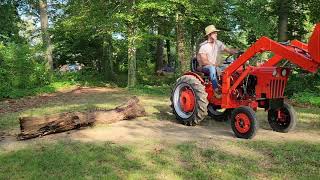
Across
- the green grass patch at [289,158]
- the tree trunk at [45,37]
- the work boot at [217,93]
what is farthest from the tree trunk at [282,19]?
the tree trunk at [45,37]

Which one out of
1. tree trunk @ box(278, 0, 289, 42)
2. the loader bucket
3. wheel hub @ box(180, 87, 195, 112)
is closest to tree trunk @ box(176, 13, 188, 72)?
tree trunk @ box(278, 0, 289, 42)

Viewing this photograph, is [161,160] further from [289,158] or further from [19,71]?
[19,71]

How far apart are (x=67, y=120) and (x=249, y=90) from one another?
11.6 ft

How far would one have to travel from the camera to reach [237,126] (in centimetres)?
834

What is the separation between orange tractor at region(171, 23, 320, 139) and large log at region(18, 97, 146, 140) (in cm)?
114

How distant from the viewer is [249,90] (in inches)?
353

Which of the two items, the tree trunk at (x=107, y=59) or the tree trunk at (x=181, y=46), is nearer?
the tree trunk at (x=181, y=46)

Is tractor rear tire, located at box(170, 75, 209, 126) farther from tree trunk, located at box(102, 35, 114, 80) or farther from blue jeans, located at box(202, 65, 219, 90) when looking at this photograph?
tree trunk, located at box(102, 35, 114, 80)

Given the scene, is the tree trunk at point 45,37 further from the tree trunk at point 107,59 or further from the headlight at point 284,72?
the headlight at point 284,72

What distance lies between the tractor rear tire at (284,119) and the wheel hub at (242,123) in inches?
38.7

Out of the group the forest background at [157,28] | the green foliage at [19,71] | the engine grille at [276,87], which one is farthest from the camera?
the green foliage at [19,71]

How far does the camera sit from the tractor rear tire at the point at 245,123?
26.3ft

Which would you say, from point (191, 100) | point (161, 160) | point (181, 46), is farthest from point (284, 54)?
point (181, 46)

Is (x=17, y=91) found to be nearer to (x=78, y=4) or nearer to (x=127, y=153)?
(x=78, y=4)
